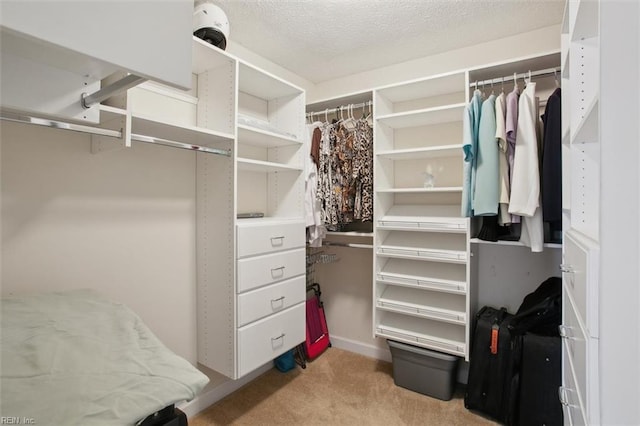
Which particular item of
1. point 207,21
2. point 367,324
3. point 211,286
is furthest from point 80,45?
point 367,324

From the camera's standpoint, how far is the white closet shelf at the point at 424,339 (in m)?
2.03

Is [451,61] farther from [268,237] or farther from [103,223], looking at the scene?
[103,223]

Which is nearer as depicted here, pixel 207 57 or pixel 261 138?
pixel 207 57

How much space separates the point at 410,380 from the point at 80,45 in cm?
250

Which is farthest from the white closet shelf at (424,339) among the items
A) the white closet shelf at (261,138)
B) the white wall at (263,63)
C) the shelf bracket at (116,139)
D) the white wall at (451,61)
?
the white wall at (263,63)

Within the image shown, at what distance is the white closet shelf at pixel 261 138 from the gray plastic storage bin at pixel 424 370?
5.49ft

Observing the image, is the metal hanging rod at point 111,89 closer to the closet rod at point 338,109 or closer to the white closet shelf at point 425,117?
the white closet shelf at point 425,117

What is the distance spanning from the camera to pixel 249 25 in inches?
82.5

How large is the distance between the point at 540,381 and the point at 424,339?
0.65 m

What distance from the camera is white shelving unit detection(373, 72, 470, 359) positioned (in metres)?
2.10

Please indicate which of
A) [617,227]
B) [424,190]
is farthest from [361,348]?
[617,227]

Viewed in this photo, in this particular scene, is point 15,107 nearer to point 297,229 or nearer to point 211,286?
point 211,286

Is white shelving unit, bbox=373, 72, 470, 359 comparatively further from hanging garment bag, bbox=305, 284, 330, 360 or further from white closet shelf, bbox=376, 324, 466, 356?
hanging garment bag, bbox=305, 284, 330, 360

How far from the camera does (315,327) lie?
9.20 ft
